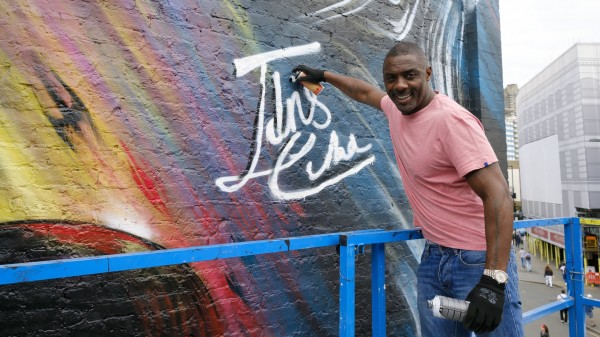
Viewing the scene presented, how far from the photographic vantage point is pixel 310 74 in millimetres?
3699

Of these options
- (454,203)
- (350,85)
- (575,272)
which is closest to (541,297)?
(575,272)

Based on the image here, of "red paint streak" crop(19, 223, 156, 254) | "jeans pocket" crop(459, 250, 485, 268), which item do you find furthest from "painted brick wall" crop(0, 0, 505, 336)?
Answer: "jeans pocket" crop(459, 250, 485, 268)

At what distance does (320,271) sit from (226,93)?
1.86m

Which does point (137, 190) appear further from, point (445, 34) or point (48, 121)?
point (445, 34)

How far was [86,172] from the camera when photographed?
2.76m

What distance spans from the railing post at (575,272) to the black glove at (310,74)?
241 cm

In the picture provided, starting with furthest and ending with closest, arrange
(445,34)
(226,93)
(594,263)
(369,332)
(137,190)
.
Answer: (594,263), (445,34), (369,332), (226,93), (137,190)

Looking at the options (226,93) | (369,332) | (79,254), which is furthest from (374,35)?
(79,254)

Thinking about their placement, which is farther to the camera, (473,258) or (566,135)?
(566,135)

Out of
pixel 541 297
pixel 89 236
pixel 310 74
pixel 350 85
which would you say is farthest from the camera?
pixel 541 297

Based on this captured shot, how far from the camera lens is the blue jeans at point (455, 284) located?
77.1 inches
